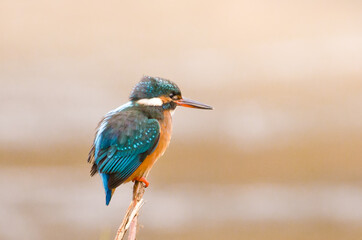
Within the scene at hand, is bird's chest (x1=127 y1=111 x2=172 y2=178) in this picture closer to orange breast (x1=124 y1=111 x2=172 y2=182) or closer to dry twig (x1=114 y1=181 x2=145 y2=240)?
orange breast (x1=124 y1=111 x2=172 y2=182)

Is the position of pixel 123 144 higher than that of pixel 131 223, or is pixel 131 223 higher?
pixel 123 144

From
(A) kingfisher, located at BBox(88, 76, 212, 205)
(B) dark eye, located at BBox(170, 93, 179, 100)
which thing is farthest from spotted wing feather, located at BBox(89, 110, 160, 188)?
(B) dark eye, located at BBox(170, 93, 179, 100)

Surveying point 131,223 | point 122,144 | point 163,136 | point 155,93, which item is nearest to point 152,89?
point 155,93

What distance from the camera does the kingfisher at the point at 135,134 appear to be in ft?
8.50

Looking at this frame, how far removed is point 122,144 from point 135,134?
7 centimetres

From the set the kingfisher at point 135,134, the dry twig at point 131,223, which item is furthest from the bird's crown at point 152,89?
the dry twig at point 131,223

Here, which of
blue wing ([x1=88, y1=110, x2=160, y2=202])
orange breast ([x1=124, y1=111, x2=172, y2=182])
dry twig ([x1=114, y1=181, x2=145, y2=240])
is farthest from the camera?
orange breast ([x1=124, y1=111, x2=172, y2=182])

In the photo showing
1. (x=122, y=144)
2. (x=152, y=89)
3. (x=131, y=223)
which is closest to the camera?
(x=131, y=223)

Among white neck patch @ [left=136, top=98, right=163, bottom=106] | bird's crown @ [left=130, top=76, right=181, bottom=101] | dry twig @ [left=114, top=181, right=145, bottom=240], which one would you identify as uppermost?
bird's crown @ [left=130, top=76, right=181, bottom=101]

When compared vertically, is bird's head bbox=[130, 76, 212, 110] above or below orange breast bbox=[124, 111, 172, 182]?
above

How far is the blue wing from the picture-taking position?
258 cm

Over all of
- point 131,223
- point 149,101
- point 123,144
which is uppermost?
point 149,101

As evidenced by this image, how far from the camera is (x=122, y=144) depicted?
2.66 m

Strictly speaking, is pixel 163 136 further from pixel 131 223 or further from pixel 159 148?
pixel 131 223
